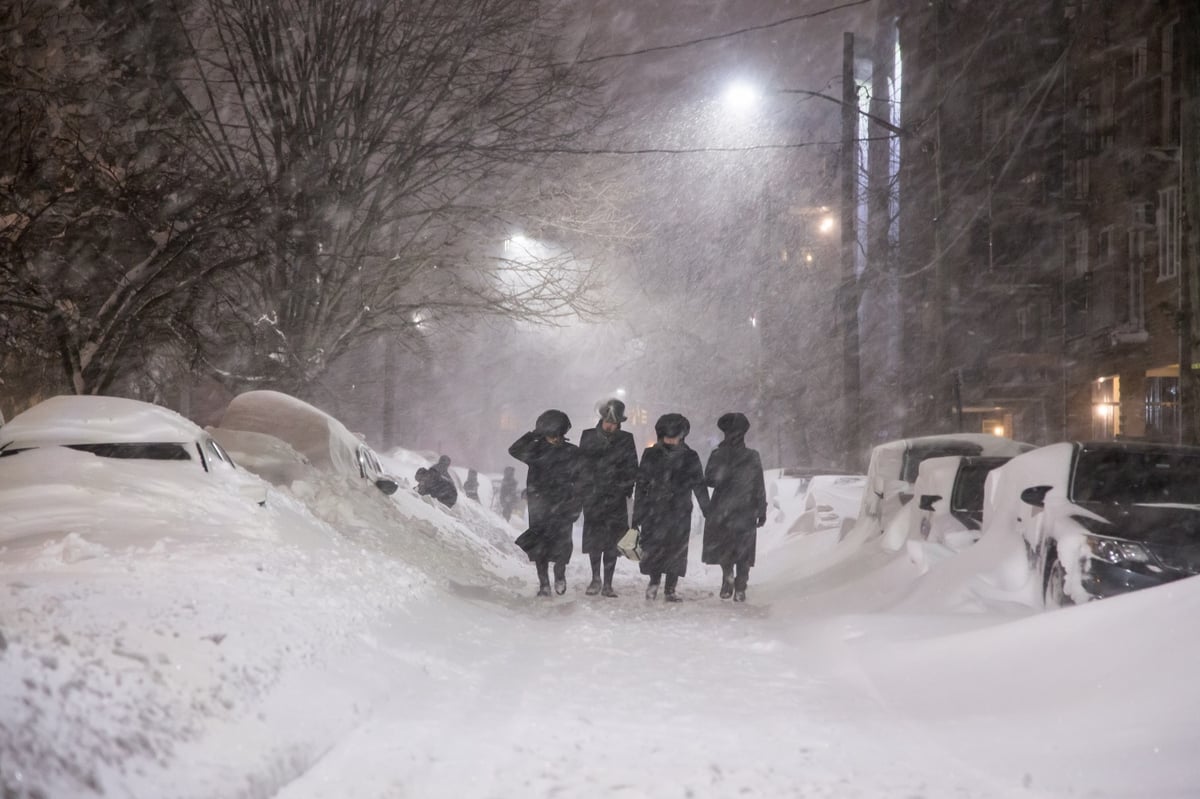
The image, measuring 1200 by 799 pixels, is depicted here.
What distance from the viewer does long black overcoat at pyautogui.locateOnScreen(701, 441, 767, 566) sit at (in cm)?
1052

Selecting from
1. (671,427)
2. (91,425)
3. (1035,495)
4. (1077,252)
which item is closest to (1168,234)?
(1077,252)

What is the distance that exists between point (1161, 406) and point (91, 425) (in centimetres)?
2084

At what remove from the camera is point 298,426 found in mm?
14078

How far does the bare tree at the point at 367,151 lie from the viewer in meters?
16.9

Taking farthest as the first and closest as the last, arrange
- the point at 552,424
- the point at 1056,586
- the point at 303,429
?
the point at 303,429, the point at 552,424, the point at 1056,586

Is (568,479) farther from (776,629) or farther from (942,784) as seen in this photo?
(942,784)

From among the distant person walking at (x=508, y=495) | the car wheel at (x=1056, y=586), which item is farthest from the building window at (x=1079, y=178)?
the car wheel at (x=1056, y=586)

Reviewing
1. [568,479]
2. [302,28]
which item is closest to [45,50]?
[302,28]

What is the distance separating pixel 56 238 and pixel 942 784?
38.6ft

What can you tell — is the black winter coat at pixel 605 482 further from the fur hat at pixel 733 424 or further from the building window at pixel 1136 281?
the building window at pixel 1136 281

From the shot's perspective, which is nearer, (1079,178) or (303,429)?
(303,429)

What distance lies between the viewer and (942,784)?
13.0 ft

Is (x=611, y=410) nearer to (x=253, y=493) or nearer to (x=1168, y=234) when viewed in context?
(x=253, y=493)

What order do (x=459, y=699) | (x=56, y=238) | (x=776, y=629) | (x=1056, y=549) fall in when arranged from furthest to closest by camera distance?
(x=56, y=238) → (x=776, y=629) → (x=1056, y=549) → (x=459, y=699)
